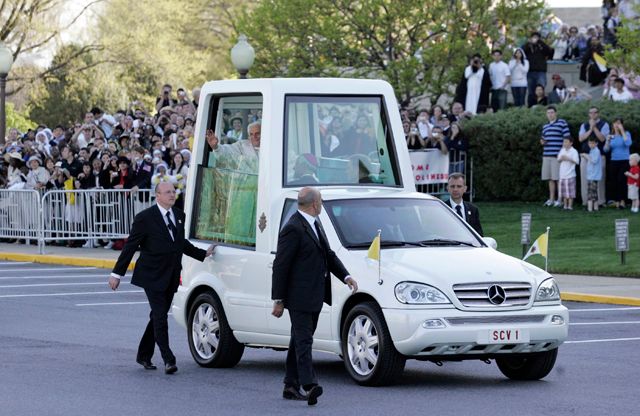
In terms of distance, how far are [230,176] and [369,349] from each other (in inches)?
124

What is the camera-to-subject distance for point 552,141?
102 ft

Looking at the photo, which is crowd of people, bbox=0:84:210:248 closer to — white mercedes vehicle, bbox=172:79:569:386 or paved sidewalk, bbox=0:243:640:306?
paved sidewalk, bbox=0:243:640:306

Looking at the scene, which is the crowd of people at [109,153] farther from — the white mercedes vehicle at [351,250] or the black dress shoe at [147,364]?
the black dress shoe at [147,364]

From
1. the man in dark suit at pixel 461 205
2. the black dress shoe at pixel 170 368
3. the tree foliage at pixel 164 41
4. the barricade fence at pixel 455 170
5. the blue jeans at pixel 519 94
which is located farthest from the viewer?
the tree foliage at pixel 164 41

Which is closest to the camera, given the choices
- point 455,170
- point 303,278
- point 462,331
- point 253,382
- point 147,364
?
point 303,278

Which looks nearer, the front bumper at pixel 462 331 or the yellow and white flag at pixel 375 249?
the front bumper at pixel 462 331

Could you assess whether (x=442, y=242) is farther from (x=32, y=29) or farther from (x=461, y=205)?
(x=32, y=29)

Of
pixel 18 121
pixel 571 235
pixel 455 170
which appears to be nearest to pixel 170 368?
pixel 571 235

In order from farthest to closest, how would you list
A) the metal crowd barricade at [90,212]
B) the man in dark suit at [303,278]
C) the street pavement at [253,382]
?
the metal crowd barricade at [90,212]
the man in dark suit at [303,278]
the street pavement at [253,382]

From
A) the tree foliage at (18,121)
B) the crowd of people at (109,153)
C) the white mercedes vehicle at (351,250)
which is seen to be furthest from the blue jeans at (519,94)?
the tree foliage at (18,121)

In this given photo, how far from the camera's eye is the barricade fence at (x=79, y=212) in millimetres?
29672

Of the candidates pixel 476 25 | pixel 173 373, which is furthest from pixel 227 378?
pixel 476 25

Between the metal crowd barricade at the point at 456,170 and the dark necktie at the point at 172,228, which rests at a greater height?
the dark necktie at the point at 172,228

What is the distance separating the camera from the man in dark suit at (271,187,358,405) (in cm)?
1152
